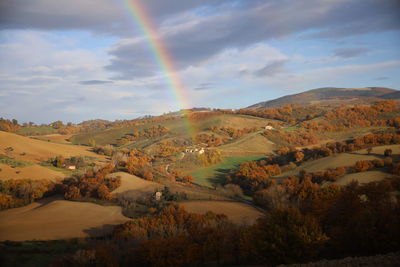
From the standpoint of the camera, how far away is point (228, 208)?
39031 mm

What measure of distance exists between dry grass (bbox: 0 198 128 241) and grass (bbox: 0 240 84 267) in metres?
1.90

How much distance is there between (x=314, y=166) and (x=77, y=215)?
35559mm

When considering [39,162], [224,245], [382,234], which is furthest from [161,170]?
[382,234]

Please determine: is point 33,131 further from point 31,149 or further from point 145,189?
point 145,189

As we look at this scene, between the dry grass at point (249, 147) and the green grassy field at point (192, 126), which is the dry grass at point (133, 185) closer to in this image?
the dry grass at point (249, 147)

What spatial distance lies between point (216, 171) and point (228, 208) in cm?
2600

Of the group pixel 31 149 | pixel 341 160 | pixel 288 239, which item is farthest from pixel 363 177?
pixel 31 149

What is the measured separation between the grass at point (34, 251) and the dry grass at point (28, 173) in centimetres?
2435

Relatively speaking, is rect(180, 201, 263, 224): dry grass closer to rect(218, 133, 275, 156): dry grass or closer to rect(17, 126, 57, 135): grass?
rect(218, 133, 275, 156): dry grass

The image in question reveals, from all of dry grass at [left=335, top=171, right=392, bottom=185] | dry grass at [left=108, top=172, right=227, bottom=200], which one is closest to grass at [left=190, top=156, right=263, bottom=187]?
dry grass at [left=108, top=172, right=227, bottom=200]

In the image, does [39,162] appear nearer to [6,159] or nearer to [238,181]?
[6,159]

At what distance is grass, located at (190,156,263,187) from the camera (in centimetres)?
5925

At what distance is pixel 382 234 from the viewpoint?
17.6 meters

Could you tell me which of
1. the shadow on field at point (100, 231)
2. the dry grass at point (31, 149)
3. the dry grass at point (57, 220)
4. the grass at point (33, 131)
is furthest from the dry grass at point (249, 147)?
the grass at point (33, 131)
